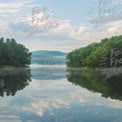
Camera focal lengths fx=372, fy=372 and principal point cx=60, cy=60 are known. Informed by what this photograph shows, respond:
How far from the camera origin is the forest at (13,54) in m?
115

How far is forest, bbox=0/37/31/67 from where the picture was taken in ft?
378

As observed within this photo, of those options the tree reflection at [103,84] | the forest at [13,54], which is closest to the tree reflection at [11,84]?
the tree reflection at [103,84]

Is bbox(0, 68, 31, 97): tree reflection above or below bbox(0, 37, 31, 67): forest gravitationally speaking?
below

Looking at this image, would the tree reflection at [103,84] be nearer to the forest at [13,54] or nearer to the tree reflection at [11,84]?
the tree reflection at [11,84]

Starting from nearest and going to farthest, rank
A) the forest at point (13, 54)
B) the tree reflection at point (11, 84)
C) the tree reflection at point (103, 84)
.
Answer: the tree reflection at point (103, 84)
the tree reflection at point (11, 84)
the forest at point (13, 54)

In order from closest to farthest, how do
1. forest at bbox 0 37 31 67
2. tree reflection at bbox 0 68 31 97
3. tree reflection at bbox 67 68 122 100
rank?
tree reflection at bbox 67 68 122 100, tree reflection at bbox 0 68 31 97, forest at bbox 0 37 31 67

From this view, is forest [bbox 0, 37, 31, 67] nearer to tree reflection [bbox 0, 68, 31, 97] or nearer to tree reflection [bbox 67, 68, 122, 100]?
tree reflection [bbox 0, 68, 31, 97]

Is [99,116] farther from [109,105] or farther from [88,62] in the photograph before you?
[88,62]

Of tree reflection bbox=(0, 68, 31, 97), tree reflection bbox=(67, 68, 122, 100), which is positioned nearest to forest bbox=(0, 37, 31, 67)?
tree reflection bbox=(0, 68, 31, 97)

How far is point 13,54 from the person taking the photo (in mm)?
124000

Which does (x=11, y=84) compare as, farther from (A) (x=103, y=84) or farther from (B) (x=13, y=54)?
(B) (x=13, y=54)

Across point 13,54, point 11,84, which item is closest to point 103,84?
point 11,84

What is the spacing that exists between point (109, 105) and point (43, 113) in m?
5.07

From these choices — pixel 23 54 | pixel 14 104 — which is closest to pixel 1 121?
pixel 14 104
